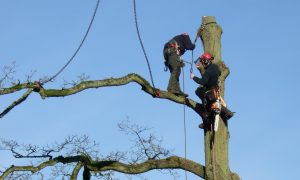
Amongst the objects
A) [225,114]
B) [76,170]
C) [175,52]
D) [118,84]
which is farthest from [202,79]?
[76,170]

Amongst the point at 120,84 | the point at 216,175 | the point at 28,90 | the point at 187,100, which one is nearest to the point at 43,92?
the point at 28,90

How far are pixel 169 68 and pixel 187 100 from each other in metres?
1.44

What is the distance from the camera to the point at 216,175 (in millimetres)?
8516

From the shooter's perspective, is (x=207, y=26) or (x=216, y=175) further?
(x=207, y=26)

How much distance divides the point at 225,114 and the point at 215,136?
0.38m

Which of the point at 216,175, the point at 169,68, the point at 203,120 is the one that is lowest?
the point at 216,175

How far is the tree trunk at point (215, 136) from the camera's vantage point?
28.2 ft

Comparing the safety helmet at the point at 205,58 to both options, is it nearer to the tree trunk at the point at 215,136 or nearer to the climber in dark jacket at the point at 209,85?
the climber in dark jacket at the point at 209,85

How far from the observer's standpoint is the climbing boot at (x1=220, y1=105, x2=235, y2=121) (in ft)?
29.4

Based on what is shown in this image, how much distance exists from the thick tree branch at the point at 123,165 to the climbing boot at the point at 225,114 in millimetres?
872

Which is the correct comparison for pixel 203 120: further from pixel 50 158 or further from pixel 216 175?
pixel 50 158

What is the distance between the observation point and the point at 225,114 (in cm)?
900

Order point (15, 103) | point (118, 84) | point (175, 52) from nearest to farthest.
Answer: point (15, 103), point (118, 84), point (175, 52)

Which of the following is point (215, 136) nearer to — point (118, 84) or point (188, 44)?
point (118, 84)
